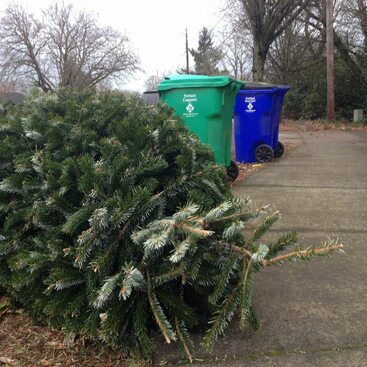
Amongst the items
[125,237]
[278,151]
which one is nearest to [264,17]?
[278,151]

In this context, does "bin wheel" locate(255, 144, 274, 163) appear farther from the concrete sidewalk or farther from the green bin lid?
the concrete sidewalk

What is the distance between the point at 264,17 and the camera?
19984 millimetres

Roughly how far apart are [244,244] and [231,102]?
4618 millimetres

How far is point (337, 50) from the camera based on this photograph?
21109 mm

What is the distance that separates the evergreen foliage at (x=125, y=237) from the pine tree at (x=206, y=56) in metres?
43.7

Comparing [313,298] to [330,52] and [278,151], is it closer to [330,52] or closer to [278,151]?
[278,151]

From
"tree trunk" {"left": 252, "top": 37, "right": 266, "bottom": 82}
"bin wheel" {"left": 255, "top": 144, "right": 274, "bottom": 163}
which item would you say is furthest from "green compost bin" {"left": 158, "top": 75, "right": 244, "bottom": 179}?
"tree trunk" {"left": 252, "top": 37, "right": 266, "bottom": 82}

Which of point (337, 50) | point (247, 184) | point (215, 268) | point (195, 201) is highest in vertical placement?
point (337, 50)

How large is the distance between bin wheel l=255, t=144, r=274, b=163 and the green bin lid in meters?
2.18

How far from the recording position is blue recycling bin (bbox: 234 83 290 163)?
27.2 feet

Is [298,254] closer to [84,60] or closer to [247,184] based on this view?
[247,184]

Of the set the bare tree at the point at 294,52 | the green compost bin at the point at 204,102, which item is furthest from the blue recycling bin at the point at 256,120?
the bare tree at the point at 294,52

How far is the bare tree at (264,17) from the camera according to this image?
64.2ft

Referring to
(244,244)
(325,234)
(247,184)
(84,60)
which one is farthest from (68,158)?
(84,60)
